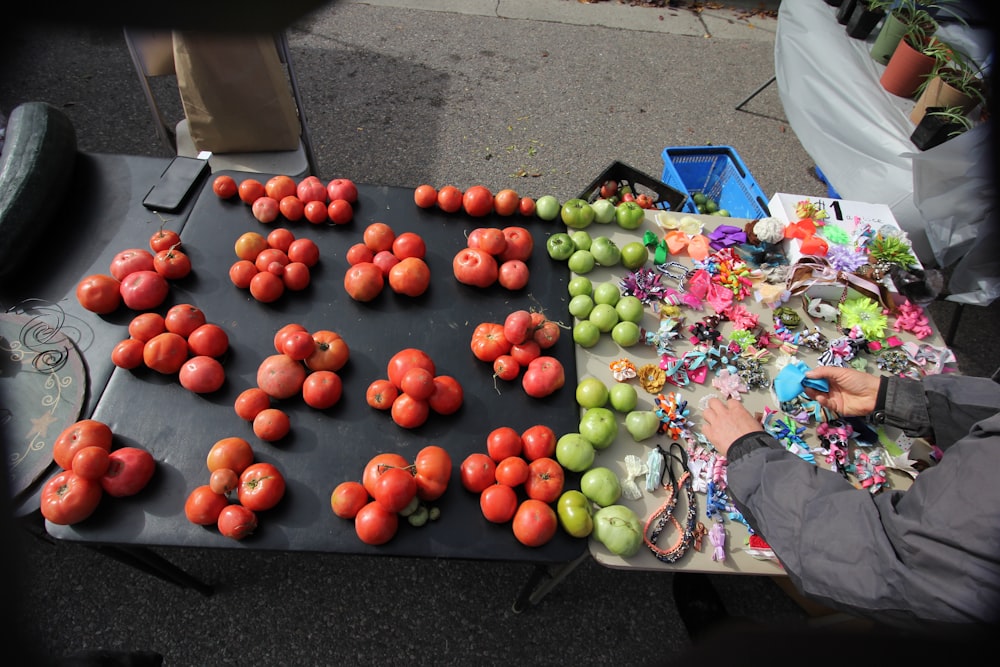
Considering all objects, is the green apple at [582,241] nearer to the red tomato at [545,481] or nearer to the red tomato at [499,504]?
the red tomato at [545,481]

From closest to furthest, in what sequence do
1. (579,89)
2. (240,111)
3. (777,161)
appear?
1. (240,111)
2. (777,161)
3. (579,89)

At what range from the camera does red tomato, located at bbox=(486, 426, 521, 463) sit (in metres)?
2.08

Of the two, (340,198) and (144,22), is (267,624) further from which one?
(144,22)

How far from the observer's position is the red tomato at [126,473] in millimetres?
1892

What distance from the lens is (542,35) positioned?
6422mm

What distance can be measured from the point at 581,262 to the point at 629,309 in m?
0.37

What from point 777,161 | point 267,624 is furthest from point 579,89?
point 267,624

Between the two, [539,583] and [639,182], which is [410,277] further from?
[639,182]

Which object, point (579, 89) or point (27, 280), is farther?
point (579, 89)

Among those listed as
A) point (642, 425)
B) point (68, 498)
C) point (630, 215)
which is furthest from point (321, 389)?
point (630, 215)

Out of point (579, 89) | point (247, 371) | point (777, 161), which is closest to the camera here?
point (247, 371)

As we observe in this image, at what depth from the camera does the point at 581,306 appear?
2.54 meters

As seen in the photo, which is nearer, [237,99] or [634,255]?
[634,255]

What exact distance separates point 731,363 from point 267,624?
2.71 metres
